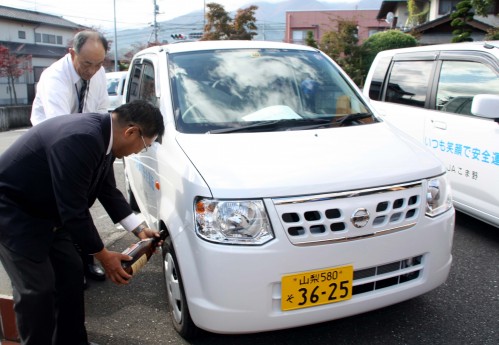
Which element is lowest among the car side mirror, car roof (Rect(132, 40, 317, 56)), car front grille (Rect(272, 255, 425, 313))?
car front grille (Rect(272, 255, 425, 313))

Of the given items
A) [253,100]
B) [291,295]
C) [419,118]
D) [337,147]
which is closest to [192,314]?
[291,295]

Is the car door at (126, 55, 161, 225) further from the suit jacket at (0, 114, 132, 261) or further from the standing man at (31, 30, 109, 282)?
the suit jacket at (0, 114, 132, 261)

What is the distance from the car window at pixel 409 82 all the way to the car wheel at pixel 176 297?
314 centimetres

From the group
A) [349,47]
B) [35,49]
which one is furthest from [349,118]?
[35,49]

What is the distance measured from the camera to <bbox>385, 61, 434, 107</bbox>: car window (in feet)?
14.7

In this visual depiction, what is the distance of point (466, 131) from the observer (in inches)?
150

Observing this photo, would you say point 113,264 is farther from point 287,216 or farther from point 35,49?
point 35,49

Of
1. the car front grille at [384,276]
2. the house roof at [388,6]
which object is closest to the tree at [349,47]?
the house roof at [388,6]

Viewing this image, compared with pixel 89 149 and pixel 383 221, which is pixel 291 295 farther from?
pixel 89 149

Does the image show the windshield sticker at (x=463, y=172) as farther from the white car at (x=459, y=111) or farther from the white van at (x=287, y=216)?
the white van at (x=287, y=216)

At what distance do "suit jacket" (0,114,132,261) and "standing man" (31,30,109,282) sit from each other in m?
0.94

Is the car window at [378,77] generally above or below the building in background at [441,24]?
below

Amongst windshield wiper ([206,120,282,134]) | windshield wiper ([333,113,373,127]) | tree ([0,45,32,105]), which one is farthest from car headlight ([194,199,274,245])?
tree ([0,45,32,105])

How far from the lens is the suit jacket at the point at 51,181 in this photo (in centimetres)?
187
